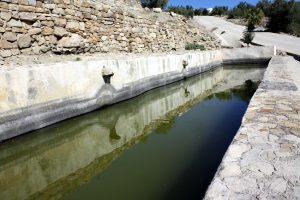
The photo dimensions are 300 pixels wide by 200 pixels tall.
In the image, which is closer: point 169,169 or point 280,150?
point 280,150

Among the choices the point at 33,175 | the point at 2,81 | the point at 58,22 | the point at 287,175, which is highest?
the point at 58,22

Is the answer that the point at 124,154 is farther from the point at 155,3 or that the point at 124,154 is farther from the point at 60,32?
the point at 155,3

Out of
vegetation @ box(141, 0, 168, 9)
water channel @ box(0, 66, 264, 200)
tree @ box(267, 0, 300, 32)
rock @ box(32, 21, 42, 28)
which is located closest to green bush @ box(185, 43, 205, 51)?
water channel @ box(0, 66, 264, 200)

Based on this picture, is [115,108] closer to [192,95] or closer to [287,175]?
[192,95]

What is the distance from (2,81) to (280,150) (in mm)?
Answer: 4599

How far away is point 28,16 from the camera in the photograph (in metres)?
8.04

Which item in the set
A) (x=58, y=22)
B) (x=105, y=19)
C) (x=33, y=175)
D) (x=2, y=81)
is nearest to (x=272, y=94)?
(x=33, y=175)

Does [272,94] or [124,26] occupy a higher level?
[124,26]

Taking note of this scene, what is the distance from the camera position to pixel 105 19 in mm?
11328

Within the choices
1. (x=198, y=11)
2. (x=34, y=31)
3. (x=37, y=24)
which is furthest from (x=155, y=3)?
(x=198, y=11)

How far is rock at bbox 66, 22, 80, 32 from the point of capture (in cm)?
941

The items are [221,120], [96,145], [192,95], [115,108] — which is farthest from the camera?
[192,95]

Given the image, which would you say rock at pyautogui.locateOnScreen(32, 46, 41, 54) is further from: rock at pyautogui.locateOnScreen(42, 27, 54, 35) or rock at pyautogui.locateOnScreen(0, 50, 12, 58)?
rock at pyautogui.locateOnScreen(0, 50, 12, 58)

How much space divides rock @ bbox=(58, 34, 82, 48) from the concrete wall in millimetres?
1831
